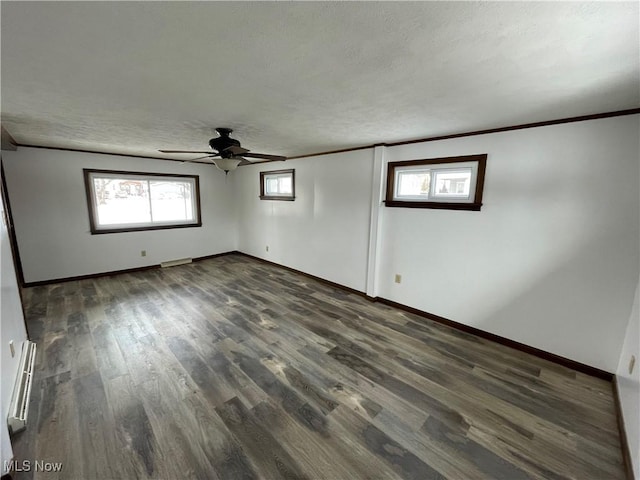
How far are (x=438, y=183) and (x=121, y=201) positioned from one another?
5374mm

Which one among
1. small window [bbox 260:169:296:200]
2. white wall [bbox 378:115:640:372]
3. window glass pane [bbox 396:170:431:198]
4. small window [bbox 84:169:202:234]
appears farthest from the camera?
small window [bbox 260:169:296:200]

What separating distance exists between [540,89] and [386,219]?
2.10m

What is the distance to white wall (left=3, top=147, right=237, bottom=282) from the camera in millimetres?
3838

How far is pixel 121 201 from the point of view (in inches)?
188

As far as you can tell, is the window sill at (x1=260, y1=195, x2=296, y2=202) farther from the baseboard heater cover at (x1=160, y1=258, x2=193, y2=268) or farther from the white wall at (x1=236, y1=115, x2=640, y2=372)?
the baseboard heater cover at (x1=160, y1=258, x2=193, y2=268)

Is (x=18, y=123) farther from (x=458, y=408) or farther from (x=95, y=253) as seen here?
(x=458, y=408)

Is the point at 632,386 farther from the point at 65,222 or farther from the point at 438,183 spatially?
the point at 65,222

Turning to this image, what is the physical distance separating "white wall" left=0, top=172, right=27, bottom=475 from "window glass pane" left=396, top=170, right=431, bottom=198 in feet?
12.6

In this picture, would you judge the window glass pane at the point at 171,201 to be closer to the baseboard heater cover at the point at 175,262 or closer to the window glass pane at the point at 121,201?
the window glass pane at the point at 121,201

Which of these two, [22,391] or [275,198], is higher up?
[275,198]

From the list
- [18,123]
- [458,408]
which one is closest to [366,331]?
[458,408]

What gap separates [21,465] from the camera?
142 cm

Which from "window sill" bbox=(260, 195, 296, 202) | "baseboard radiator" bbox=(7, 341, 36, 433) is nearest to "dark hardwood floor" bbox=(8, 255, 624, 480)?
"baseboard radiator" bbox=(7, 341, 36, 433)

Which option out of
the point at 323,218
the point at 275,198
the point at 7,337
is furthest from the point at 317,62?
the point at 275,198
